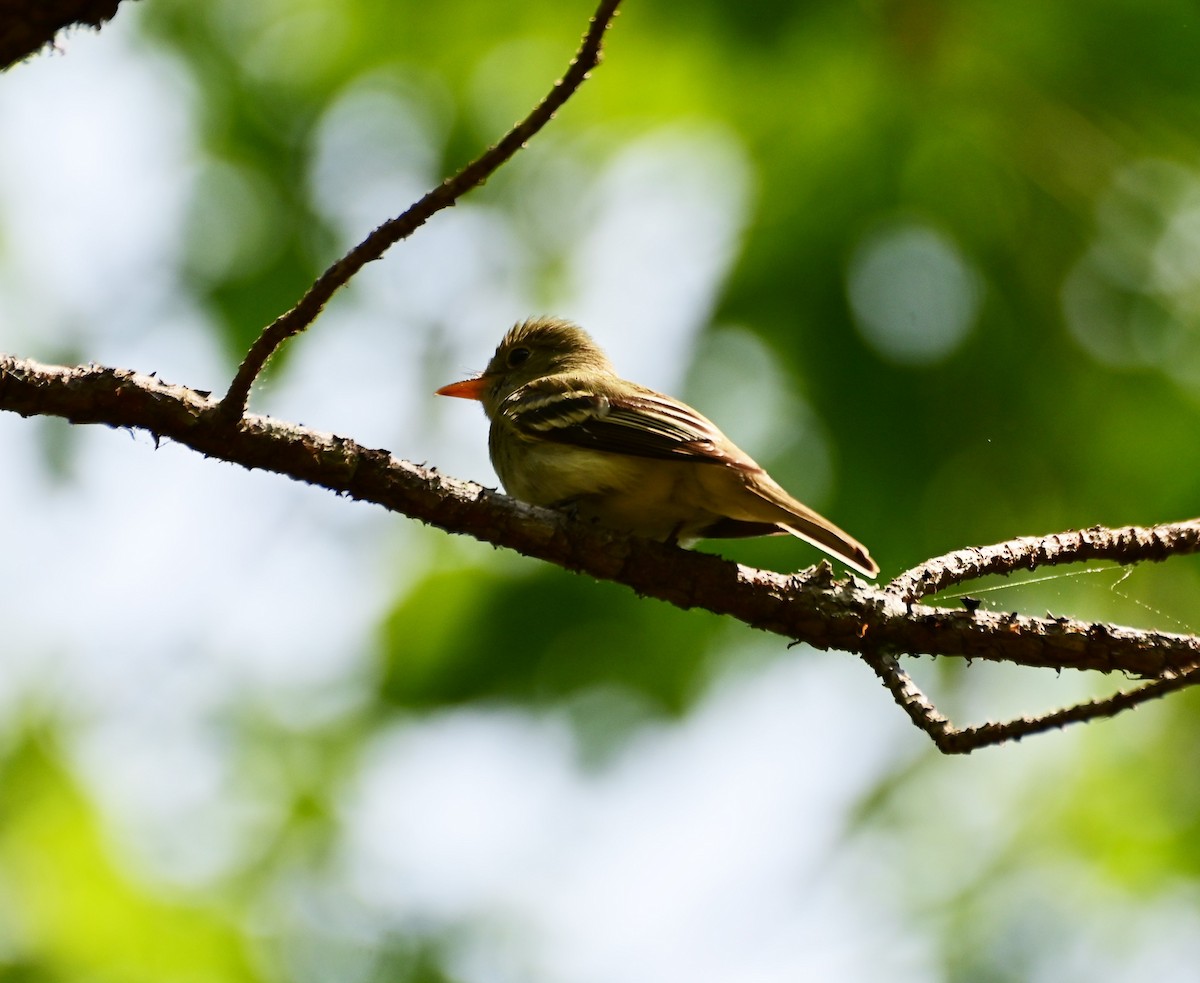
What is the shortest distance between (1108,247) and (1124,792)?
2317 millimetres

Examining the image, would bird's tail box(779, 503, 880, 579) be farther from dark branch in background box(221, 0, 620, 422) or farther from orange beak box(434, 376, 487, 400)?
orange beak box(434, 376, 487, 400)

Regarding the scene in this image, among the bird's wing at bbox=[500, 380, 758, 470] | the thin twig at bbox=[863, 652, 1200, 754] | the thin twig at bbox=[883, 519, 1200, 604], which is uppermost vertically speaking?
the bird's wing at bbox=[500, 380, 758, 470]

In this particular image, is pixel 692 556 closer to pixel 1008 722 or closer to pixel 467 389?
pixel 1008 722

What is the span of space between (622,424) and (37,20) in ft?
9.82

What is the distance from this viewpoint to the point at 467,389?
6191 millimetres

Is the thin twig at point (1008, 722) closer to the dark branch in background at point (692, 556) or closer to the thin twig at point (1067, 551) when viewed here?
the dark branch in background at point (692, 556)

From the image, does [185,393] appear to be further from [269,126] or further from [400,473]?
[269,126]

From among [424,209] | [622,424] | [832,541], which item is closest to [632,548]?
[832,541]

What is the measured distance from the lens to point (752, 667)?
211 inches

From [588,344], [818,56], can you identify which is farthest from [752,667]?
[818,56]

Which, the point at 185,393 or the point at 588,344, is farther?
the point at 588,344

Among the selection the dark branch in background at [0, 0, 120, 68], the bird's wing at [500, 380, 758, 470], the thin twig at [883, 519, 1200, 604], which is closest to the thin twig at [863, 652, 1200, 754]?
the thin twig at [883, 519, 1200, 604]

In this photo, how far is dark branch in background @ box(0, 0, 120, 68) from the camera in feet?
6.04

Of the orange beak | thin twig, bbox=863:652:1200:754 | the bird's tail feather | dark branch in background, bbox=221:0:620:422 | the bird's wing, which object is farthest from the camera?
the orange beak
